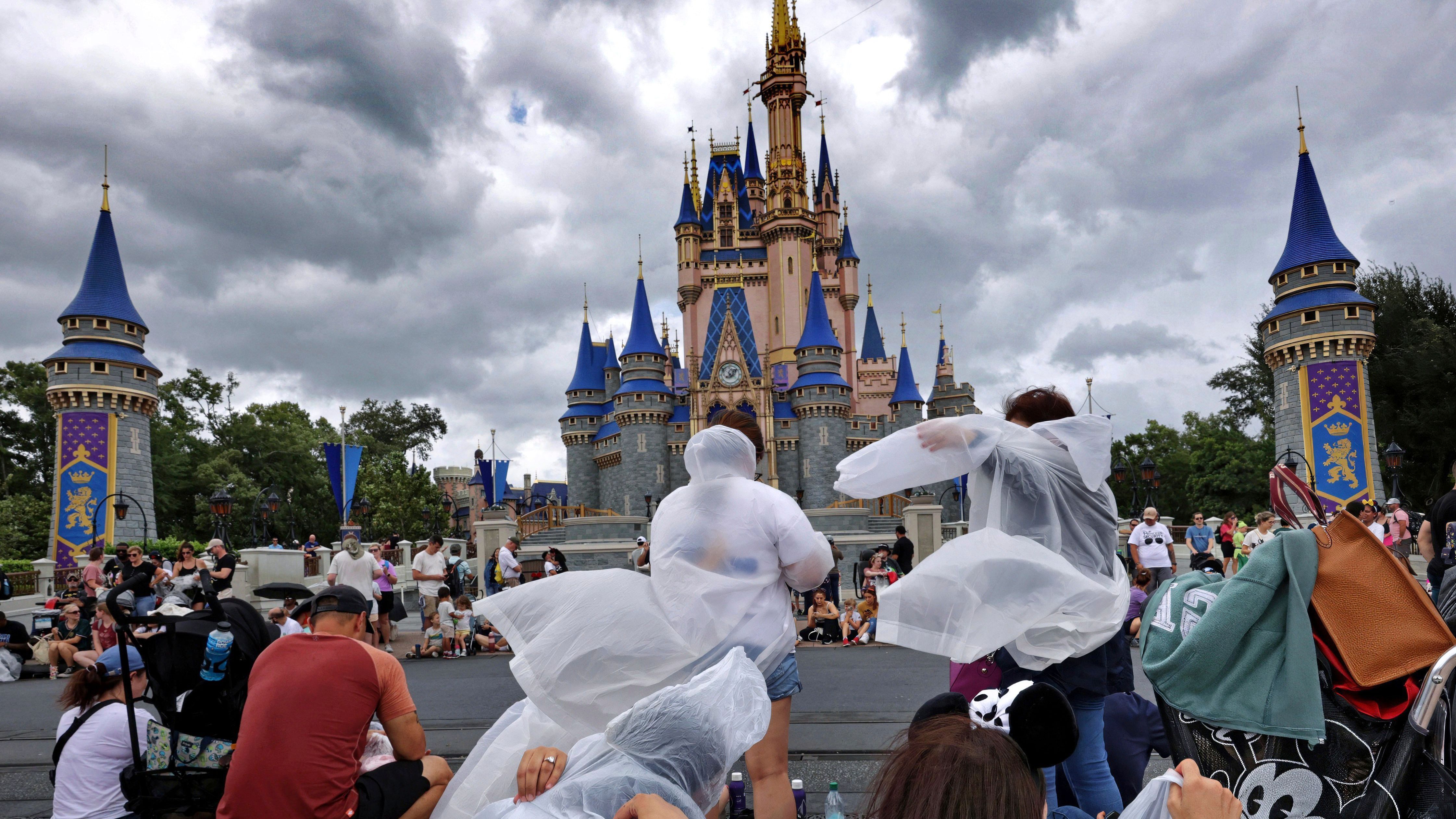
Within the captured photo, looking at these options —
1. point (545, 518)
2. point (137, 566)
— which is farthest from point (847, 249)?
point (137, 566)

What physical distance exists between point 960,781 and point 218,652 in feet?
9.77

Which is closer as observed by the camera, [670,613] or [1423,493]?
[670,613]

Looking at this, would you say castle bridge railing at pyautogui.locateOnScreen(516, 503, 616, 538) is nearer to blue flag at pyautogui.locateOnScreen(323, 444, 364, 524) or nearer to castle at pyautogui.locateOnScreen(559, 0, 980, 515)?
castle at pyautogui.locateOnScreen(559, 0, 980, 515)

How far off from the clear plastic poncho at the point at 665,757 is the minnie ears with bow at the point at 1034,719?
0.42 meters

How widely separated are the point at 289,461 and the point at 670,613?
48.5 metres

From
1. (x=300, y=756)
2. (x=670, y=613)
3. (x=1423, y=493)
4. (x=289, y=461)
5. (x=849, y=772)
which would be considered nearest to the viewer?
(x=300, y=756)

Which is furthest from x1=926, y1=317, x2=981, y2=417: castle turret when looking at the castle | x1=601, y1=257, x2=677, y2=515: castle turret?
x1=601, y1=257, x2=677, y2=515: castle turret

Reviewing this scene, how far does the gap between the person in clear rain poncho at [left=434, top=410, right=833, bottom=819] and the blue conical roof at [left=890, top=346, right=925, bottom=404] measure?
42.9 m

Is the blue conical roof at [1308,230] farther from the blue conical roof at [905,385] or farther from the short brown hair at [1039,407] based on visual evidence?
the short brown hair at [1039,407]

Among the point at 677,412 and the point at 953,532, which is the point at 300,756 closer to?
the point at 953,532

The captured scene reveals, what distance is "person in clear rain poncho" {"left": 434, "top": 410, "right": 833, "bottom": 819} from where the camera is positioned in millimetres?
2828

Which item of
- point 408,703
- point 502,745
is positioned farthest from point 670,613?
point 408,703

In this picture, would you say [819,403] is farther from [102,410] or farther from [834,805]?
[834,805]

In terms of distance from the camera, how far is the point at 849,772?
4.44 m
